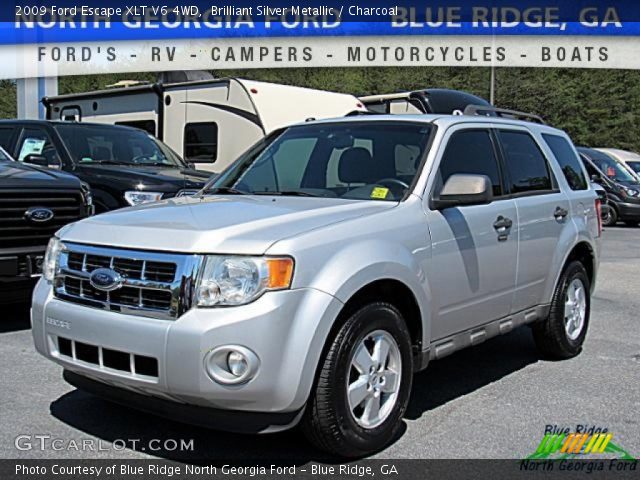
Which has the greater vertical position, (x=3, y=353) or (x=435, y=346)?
(x=435, y=346)

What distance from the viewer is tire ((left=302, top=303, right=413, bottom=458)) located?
11.4 ft

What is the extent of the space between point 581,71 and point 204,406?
46.3 meters

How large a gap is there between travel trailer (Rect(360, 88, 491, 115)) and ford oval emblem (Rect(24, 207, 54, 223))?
7665 mm

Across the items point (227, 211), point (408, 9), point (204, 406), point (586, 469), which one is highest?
point (408, 9)

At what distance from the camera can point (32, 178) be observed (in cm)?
629

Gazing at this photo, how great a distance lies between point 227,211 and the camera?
393 centimetres

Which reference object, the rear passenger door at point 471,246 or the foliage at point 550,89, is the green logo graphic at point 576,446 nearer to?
the rear passenger door at point 471,246

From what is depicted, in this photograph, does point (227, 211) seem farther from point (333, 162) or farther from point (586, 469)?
point (586, 469)

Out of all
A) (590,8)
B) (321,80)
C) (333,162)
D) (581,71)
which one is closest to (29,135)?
(333,162)

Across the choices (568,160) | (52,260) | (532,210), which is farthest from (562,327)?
(52,260)

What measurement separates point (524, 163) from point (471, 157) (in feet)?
2.39

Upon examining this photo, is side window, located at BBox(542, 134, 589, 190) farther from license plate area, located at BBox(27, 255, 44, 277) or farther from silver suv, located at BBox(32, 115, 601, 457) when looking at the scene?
license plate area, located at BBox(27, 255, 44, 277)

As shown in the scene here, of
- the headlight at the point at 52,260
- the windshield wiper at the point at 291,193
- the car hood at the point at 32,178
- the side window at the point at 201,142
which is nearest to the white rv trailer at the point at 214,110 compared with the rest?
the side window at the point at 201,142

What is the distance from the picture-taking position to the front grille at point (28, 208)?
5.93 meters
